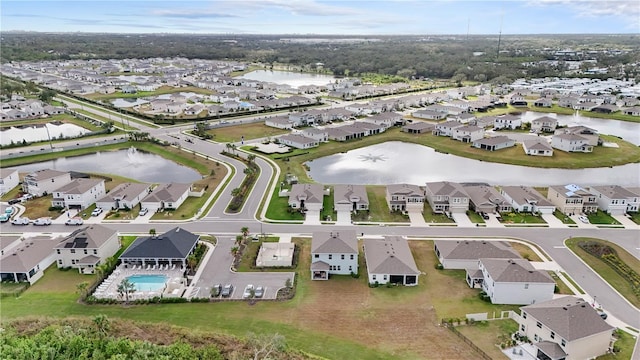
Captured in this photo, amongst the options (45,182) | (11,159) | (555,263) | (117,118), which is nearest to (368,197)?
(555,263)

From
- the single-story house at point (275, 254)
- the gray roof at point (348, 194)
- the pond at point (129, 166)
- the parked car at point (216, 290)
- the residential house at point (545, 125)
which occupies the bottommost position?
the parked car at point (216, 290)

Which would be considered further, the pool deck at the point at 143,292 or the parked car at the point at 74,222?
the parked car at the point at 74,222

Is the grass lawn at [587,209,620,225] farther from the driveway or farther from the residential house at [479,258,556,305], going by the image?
the driveway

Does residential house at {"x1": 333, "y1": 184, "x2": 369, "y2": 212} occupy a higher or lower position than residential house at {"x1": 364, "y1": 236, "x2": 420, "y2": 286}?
higher

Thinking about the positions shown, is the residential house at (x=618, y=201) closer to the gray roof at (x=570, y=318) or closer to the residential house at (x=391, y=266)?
the gray roof at (x=570, y=318)

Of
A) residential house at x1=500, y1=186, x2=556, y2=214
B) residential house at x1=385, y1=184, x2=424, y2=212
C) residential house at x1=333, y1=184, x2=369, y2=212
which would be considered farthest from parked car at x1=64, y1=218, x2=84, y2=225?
residential house at x1=500, y1=186, x2=556, y2=214

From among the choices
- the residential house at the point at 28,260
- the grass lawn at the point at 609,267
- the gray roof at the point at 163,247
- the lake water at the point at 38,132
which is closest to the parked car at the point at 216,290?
the gray roof at the point at 163,247
